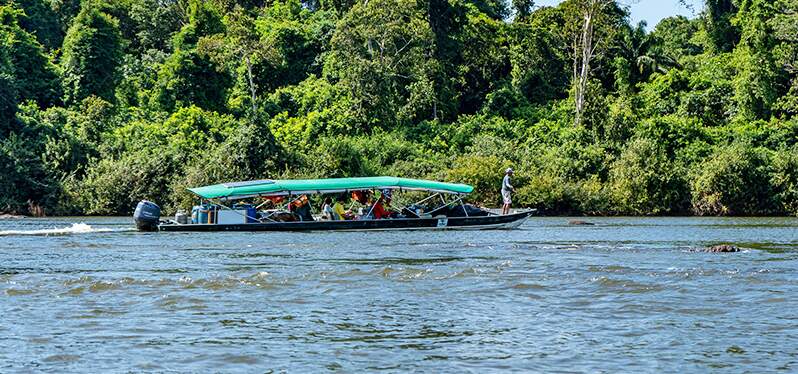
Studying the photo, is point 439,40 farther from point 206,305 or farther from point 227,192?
point 206,305

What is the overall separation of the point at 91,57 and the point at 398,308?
4980 centimetres

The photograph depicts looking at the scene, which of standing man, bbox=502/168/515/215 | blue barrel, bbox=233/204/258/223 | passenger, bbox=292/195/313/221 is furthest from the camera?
standing man, bbox=502/168/515/215

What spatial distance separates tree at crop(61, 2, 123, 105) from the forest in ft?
0.40

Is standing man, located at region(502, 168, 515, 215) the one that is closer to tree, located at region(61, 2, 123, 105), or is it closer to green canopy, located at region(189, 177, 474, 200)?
green canopy, located at region(189, 177, 474, 200)

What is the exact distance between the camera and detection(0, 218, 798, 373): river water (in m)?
11.4

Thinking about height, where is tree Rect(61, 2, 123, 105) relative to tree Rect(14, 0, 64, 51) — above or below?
below

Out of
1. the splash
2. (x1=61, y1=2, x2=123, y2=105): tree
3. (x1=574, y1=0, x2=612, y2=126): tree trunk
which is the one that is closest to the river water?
the splash

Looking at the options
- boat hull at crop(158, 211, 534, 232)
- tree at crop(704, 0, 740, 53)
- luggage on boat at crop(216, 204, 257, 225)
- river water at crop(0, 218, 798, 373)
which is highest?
tree at crop(704, 0, 740, 53)

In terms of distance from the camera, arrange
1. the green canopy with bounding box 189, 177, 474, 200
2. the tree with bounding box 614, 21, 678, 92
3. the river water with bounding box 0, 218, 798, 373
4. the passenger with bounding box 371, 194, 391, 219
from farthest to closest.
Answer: the tree with bounding box 614, 21, 678, 92
the passenger with bounding box 371, 194, 391, 219
the green canopy with bounding box 189, 177, 474, 200
the river water with bounding box 0, 218, 798, 373

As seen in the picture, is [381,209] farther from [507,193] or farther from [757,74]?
[757,74]

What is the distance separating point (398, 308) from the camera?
49.3 feet

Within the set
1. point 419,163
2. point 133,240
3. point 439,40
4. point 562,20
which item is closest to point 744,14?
point 562,20

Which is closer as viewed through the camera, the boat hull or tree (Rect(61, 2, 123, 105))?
the boat hull

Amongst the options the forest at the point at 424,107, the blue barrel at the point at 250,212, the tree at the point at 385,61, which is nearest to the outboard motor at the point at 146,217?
the blue barrel at the point at 250,212
